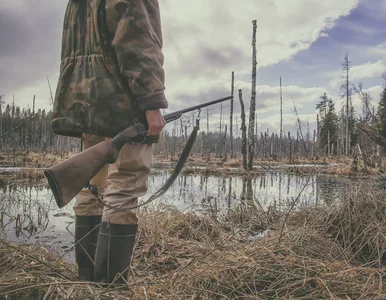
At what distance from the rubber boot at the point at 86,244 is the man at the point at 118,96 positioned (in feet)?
0.39

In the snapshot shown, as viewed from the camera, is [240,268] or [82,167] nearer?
[82,167]

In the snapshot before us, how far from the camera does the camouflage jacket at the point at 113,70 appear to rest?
5.71ft

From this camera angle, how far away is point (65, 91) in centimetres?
194

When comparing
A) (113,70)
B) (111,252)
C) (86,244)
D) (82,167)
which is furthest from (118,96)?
(86,244)

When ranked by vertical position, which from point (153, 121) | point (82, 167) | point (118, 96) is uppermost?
point (118, 96)

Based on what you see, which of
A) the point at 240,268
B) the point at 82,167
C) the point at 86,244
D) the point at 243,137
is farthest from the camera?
the point at 243,137

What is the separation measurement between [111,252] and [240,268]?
29.5 inches

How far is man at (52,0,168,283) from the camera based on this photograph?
174cm

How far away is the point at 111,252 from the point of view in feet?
5.82

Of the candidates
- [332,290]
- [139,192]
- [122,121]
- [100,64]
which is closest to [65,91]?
[100,64]

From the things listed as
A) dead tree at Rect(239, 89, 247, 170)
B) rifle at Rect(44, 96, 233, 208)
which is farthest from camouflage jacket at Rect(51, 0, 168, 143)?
dead tree at Rect(239, 89, 247, 170)

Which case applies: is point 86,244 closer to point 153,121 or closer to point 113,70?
point 153,121

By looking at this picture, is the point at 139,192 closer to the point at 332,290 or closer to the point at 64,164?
the point at 64,164

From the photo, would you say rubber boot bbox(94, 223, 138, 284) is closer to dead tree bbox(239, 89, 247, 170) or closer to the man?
the man
